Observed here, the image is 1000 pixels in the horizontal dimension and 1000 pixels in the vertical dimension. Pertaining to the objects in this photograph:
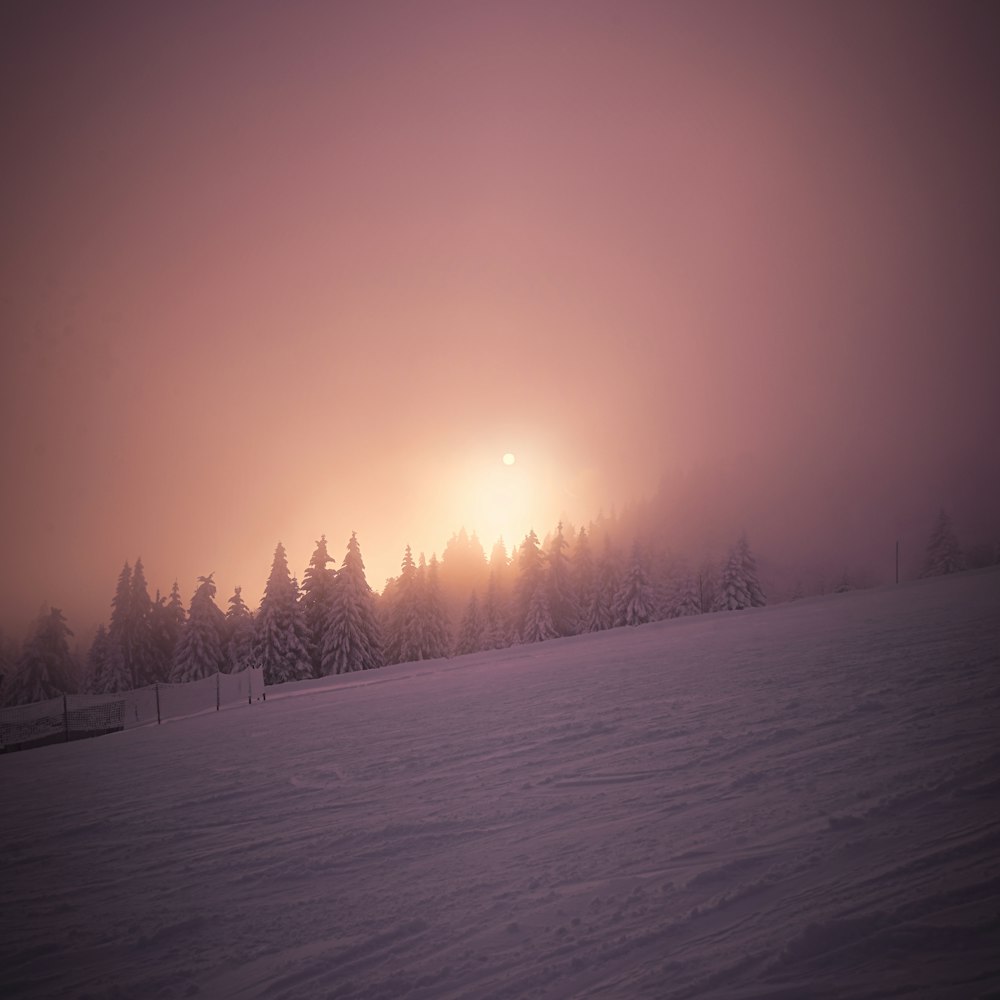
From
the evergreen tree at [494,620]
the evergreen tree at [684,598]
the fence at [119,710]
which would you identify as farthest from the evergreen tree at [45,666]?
the evergreen tree at [684,598]

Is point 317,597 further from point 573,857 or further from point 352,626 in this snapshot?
point 573,857

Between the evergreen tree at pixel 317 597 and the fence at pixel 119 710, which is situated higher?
the evergreen tree at pixel 317 597

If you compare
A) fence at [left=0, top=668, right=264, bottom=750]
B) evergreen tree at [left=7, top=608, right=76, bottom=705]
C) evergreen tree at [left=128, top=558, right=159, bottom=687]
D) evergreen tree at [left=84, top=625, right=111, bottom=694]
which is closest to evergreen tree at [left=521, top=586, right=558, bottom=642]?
fence at [left=0, top=668, right=264, bottom=750]

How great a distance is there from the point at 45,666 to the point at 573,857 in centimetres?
7018

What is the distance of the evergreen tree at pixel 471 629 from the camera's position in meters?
69.8

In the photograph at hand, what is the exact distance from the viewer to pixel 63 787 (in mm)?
12320

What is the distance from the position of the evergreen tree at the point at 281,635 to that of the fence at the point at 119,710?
13084 millimetres

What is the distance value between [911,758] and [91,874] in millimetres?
9735

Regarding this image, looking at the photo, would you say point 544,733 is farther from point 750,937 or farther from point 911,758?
point 750,937

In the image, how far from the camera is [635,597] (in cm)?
5953

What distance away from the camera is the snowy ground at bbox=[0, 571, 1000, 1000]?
3570mm

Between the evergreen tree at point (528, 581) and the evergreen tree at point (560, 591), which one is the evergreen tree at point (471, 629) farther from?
the evergreen tree at point (560, 591)

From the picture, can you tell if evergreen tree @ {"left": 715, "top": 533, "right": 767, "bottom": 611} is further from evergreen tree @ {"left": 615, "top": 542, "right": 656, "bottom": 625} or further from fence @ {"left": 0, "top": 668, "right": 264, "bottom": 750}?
fence @ {"left": 0, "top": 668, "right": 264, "bottom": 750}

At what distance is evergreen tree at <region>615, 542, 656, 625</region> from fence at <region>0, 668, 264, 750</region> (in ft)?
127
